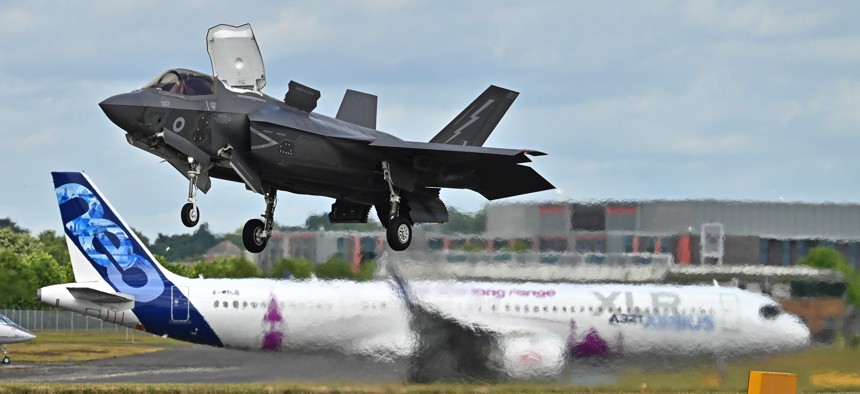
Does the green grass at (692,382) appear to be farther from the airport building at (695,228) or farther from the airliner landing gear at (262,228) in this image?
the airliner landing gear at (262,228)

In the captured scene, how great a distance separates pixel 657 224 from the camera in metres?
45.6

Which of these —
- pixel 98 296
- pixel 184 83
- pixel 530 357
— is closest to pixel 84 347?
pixel 98 296

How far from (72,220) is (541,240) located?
18372 millimetres

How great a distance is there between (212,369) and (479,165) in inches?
897

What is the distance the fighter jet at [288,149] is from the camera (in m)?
31.0

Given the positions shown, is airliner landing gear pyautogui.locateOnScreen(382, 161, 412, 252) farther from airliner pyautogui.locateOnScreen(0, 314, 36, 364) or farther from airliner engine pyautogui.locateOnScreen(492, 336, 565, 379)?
airliner pyautogui.locateOnScreen(0, 314, 36, 364)

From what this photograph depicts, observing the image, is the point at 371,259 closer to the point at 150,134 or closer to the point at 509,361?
Result: the point at 509,361

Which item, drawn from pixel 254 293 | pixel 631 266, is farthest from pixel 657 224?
pixel 254 293

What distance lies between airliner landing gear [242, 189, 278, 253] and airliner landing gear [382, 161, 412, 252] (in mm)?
2486

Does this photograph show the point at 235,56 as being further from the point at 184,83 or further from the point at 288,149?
the point at 288,149

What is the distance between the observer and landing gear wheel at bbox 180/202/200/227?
2991cm

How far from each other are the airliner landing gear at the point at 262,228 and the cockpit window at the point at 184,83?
9.38ft

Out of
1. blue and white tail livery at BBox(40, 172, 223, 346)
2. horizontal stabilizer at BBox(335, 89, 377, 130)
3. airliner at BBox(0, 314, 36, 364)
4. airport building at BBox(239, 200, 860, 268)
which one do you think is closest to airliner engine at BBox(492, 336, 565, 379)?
airport building at BBox(239, 200, 860, 268)

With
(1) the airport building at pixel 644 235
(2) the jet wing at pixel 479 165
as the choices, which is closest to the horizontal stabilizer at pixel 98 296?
(1) the airport building at pixel 644 235
